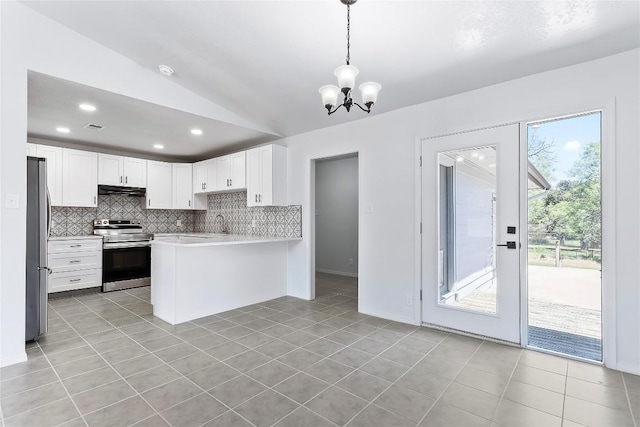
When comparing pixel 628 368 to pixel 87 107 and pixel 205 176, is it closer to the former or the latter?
pixel 87 107

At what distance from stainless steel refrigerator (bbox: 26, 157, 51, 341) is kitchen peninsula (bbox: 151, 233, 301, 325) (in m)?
1.09

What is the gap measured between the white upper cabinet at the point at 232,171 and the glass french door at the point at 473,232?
288 centimetres

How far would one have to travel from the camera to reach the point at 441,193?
3.37 m

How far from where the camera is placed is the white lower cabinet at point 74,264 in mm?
4617

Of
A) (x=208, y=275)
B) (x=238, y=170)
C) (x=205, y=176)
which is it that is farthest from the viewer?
(x=205, y=176)

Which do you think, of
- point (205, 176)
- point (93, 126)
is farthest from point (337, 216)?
point (93, 126)

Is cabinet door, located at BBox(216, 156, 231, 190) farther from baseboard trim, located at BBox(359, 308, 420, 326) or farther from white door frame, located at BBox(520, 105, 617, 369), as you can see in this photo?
white door frame, located at BBox(520, 105, 617, 369)

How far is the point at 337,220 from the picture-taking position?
264 inches

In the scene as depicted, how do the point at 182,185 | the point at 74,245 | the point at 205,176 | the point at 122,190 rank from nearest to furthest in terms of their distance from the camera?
1. the point at 74,245
2. the point at 122,190
3. the point at 205,176
4. the point at 182,185

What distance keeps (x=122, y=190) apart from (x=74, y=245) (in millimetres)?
1208

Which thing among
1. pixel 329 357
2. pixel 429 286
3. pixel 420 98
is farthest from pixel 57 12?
pixel 429 286

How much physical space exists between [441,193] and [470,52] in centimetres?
136

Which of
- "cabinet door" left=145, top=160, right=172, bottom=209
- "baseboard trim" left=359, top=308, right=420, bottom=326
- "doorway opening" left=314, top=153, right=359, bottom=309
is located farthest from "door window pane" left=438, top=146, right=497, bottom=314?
"cabinet door" left=145, top=160, right=172, bottom=209

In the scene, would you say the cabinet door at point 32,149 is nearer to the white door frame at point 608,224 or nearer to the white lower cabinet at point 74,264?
the white lower cabinet at point 74,264
